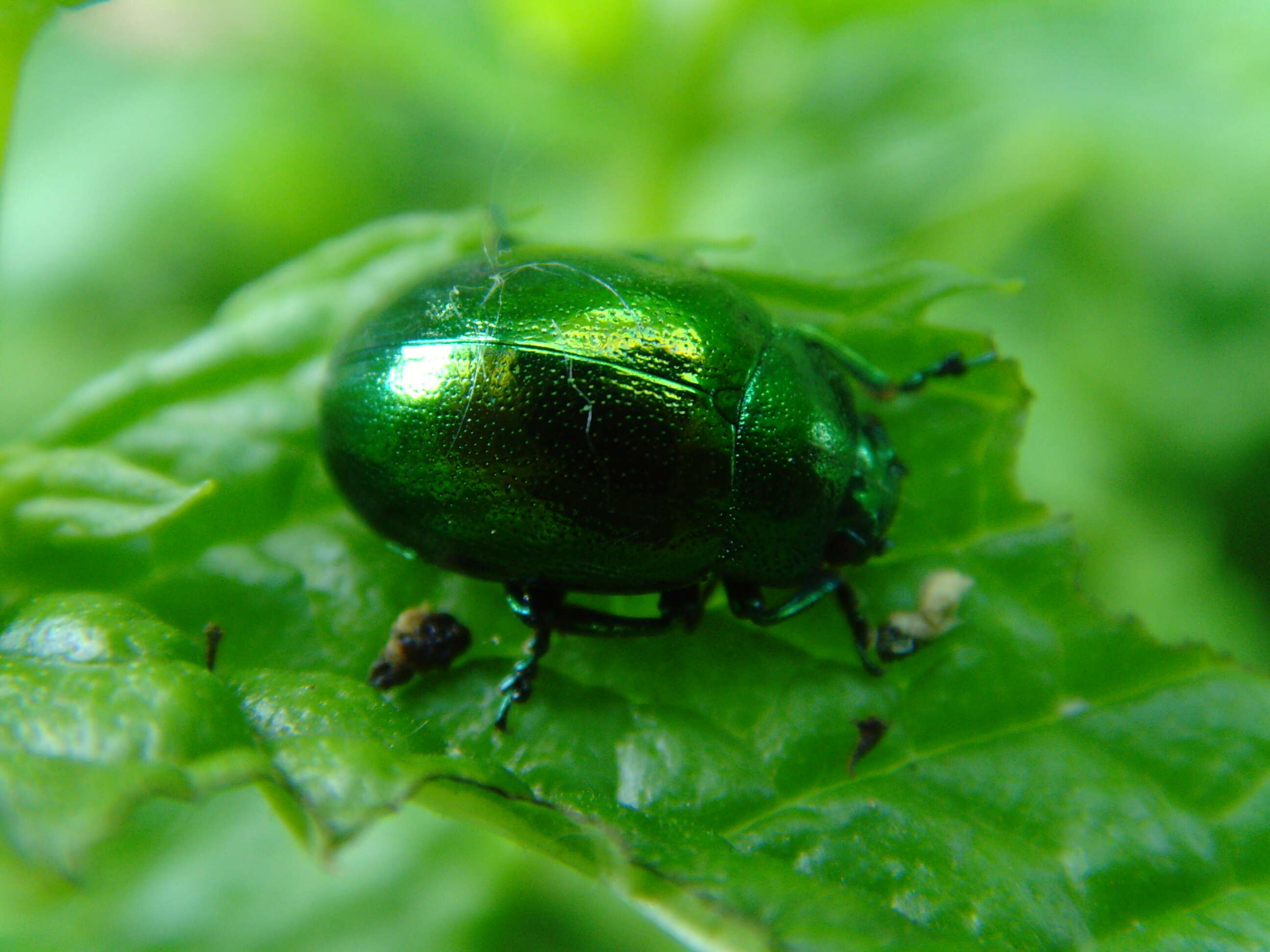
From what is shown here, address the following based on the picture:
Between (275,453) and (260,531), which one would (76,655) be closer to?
(260,531)

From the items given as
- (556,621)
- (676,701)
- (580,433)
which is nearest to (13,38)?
(580,433)

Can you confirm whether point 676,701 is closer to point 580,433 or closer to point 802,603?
point 802,603

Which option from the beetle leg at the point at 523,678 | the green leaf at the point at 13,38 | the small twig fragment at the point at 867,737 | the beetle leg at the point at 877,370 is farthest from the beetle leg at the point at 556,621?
the green leaf at the point at 13,38

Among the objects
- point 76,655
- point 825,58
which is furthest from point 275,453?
point 825,58

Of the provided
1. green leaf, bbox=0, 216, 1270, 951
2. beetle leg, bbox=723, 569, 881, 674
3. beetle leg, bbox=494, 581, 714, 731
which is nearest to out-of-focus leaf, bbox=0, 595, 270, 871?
green leaf, bbox=0, 216, 1270, 951

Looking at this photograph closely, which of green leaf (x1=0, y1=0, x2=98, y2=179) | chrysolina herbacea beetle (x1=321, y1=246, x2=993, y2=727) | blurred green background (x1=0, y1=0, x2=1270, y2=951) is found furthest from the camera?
blurred green background (x1=0, y1=0, x2=1270, y2=951)

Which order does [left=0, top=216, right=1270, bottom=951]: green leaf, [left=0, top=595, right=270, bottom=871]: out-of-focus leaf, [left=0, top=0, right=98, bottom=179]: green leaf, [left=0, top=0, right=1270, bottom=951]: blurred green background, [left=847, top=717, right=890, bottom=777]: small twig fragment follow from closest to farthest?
[left=0, top=595, right=270, bottom=871]: out-of-focus leaf
[left=0, top=216, right=1270, bottom=951]: green leaf
[left=0, top=0, right=98, bottom=179]: green leaf
[left=847, top=717, right=890, bottom=777]: small twig fragment
[left=0, top=0, right=1270, bottom=951]: blurred green background

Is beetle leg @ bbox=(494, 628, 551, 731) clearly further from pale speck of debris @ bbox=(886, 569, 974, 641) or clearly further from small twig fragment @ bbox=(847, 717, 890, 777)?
pale speck of debris @ bbox=(886, 569, 974, 641)
